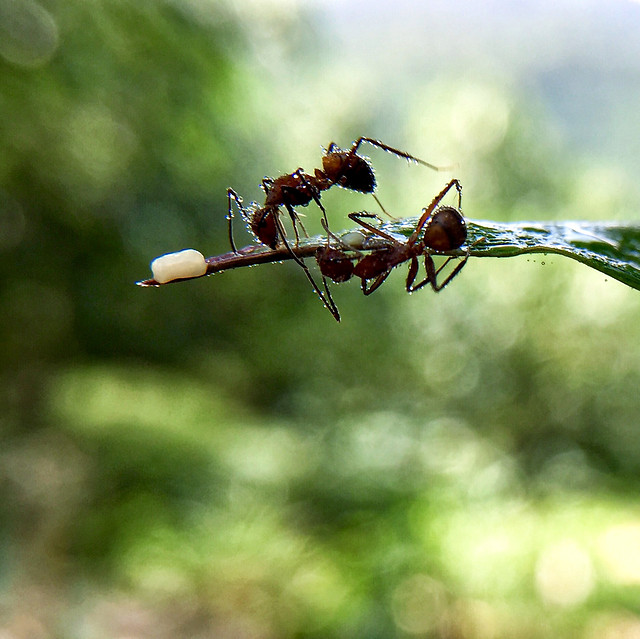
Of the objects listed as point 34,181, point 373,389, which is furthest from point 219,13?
point 373,389

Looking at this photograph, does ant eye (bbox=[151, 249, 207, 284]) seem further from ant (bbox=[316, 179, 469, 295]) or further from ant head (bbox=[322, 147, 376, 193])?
ant head (bbox=[322, 147, 376, 193])

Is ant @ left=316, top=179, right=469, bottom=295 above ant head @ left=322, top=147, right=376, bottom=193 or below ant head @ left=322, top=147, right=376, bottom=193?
below

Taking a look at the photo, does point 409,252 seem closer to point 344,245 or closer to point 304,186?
point 344,245

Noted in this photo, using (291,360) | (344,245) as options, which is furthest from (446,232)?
(291,360)

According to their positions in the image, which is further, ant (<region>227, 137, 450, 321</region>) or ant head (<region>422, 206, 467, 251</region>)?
ant (<region>227, 137, 450, 321</region>)

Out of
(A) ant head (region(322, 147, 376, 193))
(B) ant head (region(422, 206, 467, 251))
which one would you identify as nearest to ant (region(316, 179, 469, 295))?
(B) ant head (region(422, 206, 467, 251))

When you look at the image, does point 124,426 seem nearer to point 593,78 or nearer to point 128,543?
point 128,543
